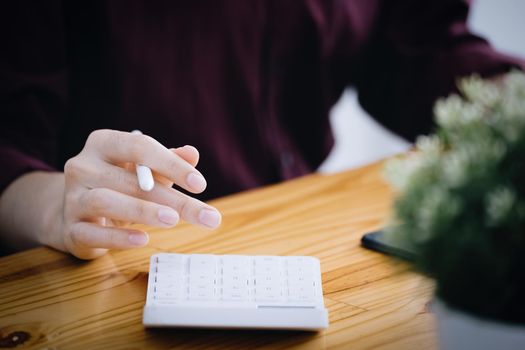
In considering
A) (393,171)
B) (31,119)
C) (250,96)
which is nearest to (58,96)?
(31,119)

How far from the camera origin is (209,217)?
0.61 metres

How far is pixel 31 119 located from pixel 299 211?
0.41 metres

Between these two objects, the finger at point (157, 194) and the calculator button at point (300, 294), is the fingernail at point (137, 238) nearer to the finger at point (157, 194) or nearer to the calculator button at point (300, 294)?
the finger at point (157, 194)

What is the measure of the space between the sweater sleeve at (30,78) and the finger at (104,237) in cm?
21

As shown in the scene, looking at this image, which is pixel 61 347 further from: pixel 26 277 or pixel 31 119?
pixel 31 119

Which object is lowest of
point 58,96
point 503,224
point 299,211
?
point 299,211

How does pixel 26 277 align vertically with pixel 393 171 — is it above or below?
below

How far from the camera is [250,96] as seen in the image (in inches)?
44.2

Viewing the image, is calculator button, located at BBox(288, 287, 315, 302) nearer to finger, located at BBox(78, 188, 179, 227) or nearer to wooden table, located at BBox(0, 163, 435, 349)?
wooden table, located at BBox(0, 163, 435, 349)

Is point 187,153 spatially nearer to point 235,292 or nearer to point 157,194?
point 157,194

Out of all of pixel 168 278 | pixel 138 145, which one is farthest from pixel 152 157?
pixel 168 278

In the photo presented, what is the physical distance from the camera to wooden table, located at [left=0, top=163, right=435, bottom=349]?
0.52 metres

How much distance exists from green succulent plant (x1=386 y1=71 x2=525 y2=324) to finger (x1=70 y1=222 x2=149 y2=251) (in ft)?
1.06

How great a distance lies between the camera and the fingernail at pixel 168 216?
0.60 meters
